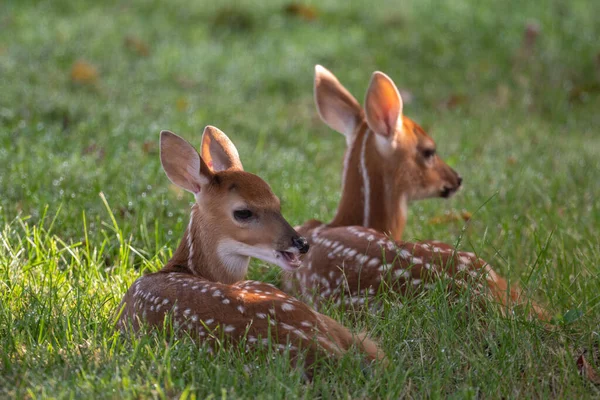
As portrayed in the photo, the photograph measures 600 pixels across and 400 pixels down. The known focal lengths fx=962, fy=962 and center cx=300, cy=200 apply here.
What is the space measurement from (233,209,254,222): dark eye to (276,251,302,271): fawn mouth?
0.62 ft

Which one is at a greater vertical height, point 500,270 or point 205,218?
point 205,218

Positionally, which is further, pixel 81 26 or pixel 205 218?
pixel 81 26

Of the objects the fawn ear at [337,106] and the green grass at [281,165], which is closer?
the green grass at [281,165]

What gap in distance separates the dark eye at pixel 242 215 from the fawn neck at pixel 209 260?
12 cm

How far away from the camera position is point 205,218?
3.87 m

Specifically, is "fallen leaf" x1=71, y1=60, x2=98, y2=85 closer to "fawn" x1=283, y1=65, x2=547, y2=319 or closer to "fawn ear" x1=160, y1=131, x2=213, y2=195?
"fawn" x1=283, y1=65, x2=547, y2=319

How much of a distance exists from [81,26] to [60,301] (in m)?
5.55

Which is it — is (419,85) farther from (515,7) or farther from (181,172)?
(181,172)

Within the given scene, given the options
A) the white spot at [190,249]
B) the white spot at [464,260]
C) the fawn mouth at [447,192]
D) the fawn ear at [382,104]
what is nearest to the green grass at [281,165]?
the white spot at [464,260]

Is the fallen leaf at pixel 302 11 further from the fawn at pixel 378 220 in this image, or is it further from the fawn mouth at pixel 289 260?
the fawn mouth at pixel 289 260

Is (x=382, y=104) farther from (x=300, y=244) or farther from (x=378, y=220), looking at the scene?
(x=300, y=244)

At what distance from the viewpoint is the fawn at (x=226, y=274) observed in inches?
127

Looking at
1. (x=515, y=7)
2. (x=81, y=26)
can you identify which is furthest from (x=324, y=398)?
(x=515, y=7)

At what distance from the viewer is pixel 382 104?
4.78 meters
